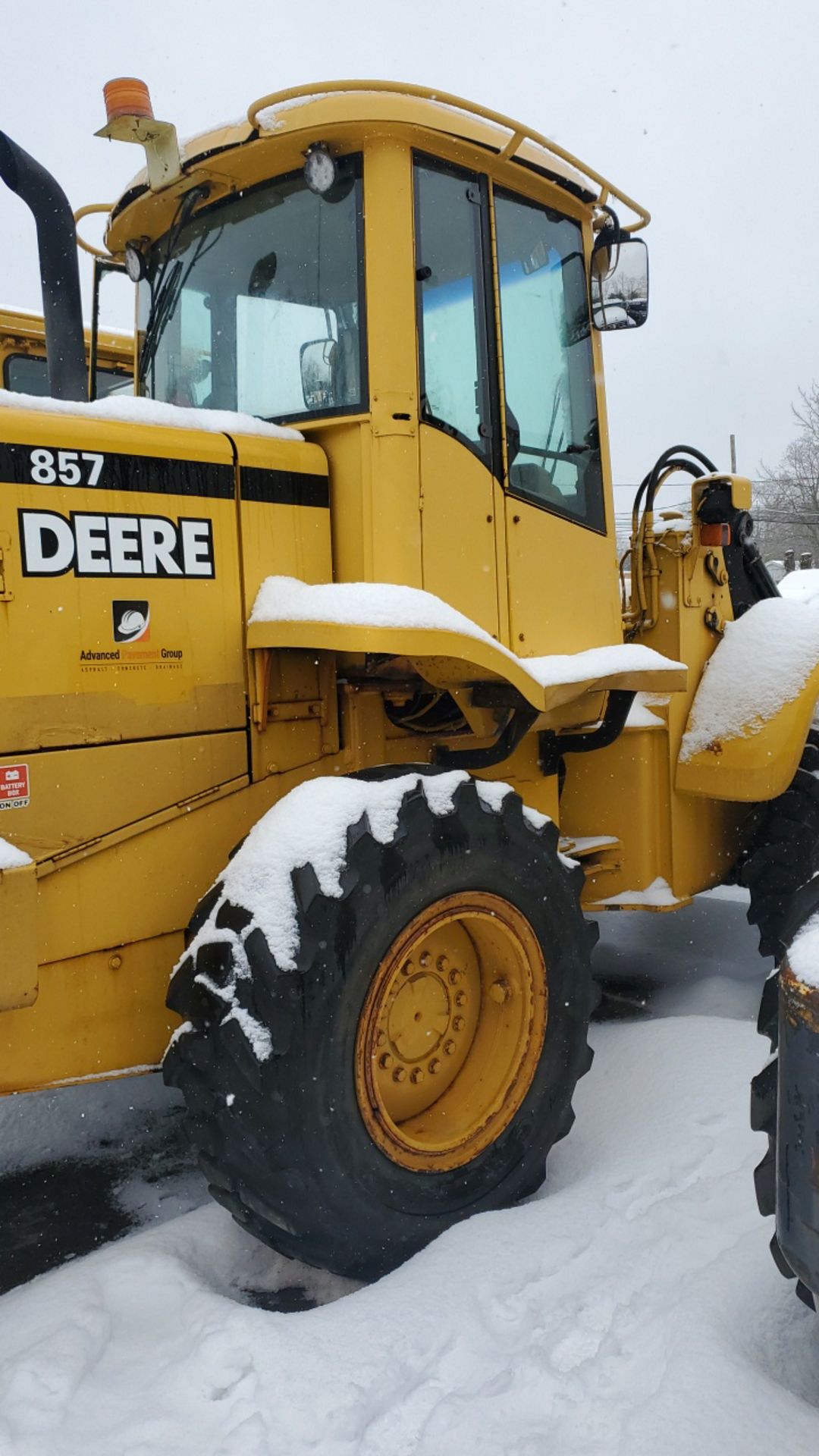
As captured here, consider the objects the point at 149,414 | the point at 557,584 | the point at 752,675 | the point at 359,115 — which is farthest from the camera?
the point at 752,675

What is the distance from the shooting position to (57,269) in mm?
3074

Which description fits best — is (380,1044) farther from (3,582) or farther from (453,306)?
(453,306)

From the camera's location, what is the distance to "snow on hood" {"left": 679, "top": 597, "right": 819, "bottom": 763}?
441 centimetres

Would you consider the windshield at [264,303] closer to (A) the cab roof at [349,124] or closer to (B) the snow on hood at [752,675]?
(A) the cab roof at [349,124]

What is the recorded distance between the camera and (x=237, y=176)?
3289 millimetres

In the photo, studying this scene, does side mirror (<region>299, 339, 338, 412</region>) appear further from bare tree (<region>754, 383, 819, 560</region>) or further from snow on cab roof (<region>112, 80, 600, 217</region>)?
bare tree (<region>754, 383, 819, 560</region>)

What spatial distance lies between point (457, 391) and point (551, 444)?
21.8 inches

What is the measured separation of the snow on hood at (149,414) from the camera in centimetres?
268

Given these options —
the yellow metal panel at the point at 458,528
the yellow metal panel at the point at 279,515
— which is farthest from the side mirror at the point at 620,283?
the yellow metal panel at the point at 279,515

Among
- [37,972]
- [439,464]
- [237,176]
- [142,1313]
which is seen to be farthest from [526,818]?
[237,176]

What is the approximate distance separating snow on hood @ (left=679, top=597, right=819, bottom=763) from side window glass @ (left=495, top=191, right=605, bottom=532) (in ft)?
3.18

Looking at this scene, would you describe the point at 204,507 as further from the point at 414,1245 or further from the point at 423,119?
the point at 414,1245

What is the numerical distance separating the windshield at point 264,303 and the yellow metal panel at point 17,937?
5.24ft

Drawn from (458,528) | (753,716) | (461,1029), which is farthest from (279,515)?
(753,716)
